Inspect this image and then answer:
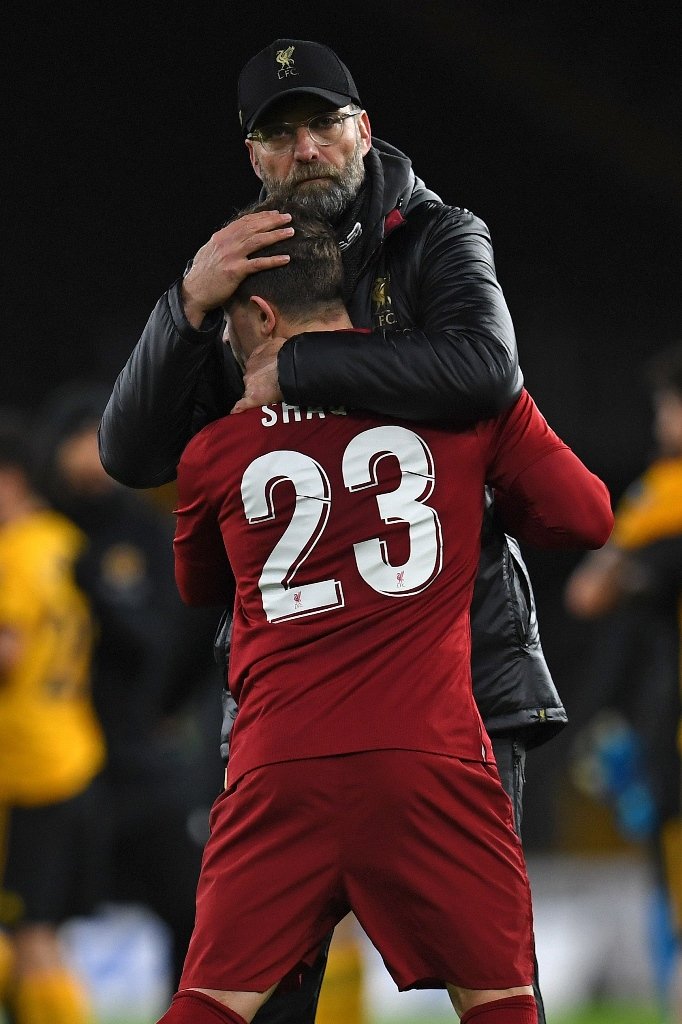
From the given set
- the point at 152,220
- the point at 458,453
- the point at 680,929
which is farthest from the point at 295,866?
the point at 152,220

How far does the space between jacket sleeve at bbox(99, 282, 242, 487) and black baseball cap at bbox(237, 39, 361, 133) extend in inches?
17.0

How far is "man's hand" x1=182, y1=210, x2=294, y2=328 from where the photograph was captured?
2.53m

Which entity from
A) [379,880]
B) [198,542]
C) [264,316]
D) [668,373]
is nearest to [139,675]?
[668,373]

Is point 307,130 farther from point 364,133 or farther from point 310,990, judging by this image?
point 310,990

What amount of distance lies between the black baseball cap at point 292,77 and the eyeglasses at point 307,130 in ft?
0.09

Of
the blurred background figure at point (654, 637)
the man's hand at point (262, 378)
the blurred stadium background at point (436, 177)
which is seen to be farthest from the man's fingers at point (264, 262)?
the blurred stadium background at point (436, 177)

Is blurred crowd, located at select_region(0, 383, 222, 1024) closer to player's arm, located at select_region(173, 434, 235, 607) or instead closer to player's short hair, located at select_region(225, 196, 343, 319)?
player's arm, located at select_region(173, 434, 235, 607)

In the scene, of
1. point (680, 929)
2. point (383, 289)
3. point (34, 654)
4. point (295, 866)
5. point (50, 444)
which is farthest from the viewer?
point (50, 444)

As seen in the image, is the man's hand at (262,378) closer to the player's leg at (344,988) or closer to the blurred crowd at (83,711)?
the blurred crowd at (83,711)

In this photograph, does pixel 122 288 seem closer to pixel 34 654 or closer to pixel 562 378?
pixel 562 378

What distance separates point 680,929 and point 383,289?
3041 mm

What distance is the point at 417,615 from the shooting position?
2434 millimetres

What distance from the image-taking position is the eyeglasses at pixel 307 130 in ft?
9.45

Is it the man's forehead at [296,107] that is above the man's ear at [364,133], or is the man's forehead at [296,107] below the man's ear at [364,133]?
above
